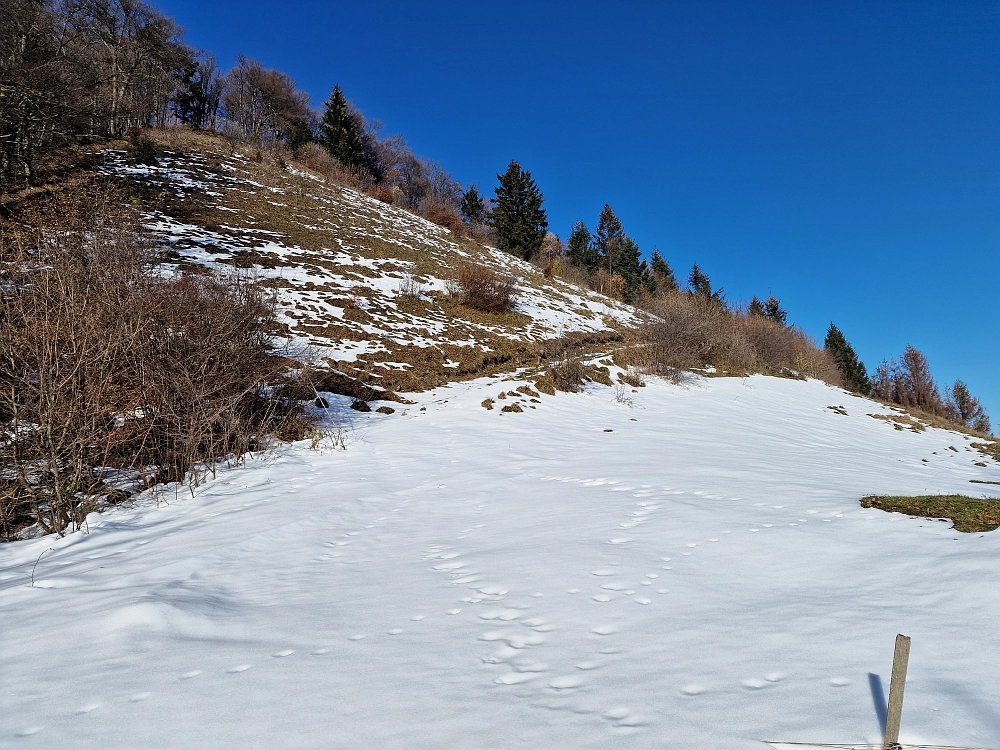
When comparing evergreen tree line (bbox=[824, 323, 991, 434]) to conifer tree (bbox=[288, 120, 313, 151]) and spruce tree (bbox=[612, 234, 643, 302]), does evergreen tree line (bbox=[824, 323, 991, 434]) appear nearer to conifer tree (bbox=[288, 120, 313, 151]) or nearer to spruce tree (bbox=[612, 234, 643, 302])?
spruce tree (bbox=[612, 234, 643, 302])

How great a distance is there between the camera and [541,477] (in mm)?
5590

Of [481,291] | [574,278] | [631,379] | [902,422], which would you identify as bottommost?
[902,422]

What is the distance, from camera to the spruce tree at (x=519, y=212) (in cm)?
3734

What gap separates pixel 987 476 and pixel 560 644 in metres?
10.6

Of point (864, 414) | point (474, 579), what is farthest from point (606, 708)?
point (864, 414)

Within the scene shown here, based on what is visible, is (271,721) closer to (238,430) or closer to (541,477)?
(541,477)

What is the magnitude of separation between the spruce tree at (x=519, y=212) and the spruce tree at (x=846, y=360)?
98.5ft

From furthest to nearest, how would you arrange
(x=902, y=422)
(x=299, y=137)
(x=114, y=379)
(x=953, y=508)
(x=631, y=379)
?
1. (x=299, y=137)
2. (x=902, y=422)
3. (x=631, y=379)
4. (x=114, y=379)
5. (x=953, y=508)

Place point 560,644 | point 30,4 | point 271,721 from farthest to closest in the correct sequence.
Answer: point 30,4, point 560,644, point 271,721

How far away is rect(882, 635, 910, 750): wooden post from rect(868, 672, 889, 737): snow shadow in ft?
0.25

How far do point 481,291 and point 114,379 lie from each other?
13.4m

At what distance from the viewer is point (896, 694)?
4.28 ft

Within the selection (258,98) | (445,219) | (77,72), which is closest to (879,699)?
(77,72)

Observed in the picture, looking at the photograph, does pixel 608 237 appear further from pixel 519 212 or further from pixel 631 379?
pixel 631 379
